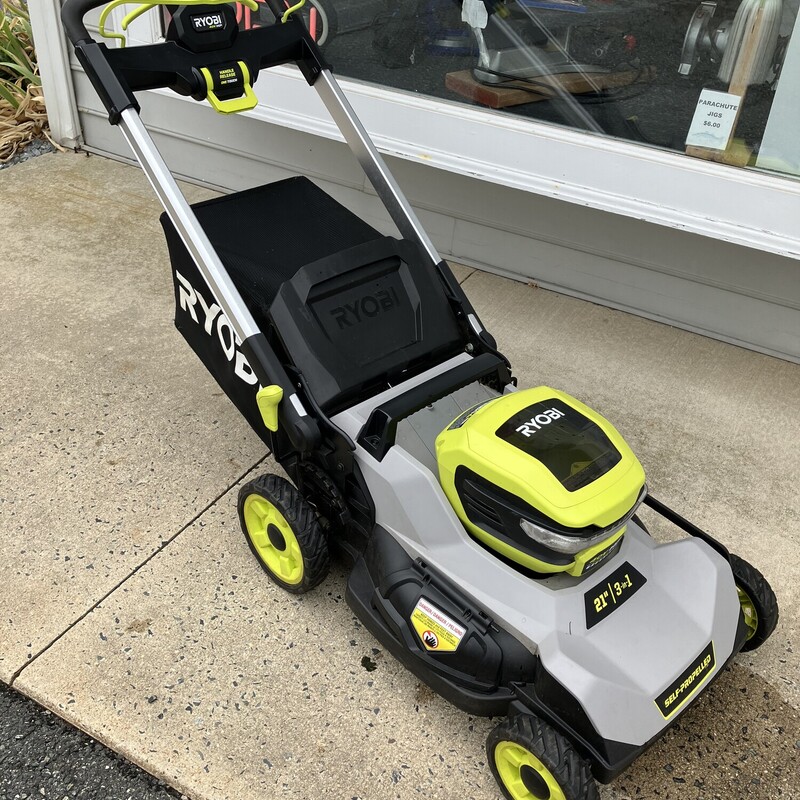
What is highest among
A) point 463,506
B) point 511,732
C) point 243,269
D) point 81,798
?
point 243,269

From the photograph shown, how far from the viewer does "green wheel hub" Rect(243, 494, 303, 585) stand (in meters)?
2.15

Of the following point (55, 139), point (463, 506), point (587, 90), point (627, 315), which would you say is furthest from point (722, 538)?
point (55, 139)

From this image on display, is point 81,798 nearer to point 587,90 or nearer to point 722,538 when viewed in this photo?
point 722,538

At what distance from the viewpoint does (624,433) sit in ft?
9.39

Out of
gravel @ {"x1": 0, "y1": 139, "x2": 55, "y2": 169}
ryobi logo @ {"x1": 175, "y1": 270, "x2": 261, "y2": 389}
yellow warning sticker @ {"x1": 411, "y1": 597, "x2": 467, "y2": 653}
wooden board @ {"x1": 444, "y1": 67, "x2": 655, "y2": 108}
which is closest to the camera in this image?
yellow warning sticker @ {"x1": 411, "y1": 597, "x2": 467, "y2": 653}

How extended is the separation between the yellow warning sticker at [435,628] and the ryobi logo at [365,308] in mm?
680

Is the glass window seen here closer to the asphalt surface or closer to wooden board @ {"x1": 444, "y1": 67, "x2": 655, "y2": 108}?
wooden board @ {"x1": 444, "y1": 67, "x2": 655, "y2": 108}

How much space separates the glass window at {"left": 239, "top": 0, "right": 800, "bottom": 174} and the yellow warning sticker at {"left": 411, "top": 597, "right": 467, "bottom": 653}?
2.03m

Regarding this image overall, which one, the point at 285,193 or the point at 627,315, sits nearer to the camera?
the point at 285,193

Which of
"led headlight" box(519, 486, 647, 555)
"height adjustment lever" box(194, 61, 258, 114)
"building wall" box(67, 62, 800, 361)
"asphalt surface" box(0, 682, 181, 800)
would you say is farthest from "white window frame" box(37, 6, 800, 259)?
"asphalt surface" box(0, 682, 181, 800)

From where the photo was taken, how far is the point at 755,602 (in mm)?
2000

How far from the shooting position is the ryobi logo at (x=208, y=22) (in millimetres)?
2164

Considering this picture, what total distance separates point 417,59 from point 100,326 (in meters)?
1.66

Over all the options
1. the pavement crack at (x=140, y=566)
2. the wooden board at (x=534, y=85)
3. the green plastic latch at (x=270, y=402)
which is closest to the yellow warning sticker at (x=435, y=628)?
the green plastic latch at (x=270, y=402)
